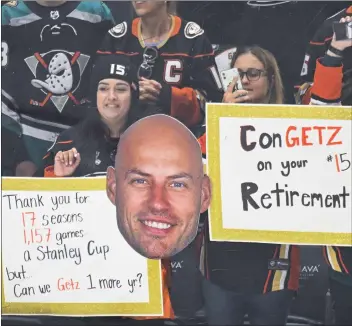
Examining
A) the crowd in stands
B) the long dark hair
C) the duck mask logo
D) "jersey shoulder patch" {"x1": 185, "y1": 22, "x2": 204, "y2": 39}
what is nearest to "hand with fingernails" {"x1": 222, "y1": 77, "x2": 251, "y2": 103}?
the crowd in stands

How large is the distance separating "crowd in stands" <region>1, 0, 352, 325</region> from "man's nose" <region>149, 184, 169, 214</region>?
0.65ft

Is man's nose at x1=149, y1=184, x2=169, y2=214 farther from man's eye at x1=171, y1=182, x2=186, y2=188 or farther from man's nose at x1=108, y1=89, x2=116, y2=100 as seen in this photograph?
man's nose at x1=108, y1=89, x2=116, y2=100

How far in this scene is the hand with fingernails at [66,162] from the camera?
2.95 metres

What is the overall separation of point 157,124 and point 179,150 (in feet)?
0.43

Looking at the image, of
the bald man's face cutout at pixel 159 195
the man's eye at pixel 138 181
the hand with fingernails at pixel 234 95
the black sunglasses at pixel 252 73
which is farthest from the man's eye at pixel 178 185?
the black sunglasses at pixel 252 73

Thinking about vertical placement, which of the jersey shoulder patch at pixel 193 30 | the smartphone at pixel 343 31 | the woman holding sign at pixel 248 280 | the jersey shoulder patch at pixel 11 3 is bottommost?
the woman holding sign at pixel 248 280

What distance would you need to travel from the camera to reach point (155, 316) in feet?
9.79

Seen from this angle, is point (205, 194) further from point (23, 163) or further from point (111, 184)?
point (23, 163)

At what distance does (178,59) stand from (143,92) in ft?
0.59

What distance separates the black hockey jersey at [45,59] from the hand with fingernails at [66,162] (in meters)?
0.12

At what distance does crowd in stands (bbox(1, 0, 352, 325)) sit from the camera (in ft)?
9.46

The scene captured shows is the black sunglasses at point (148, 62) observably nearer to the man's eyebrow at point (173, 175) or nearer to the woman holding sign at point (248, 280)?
the man's eyebrow at point (173, 175)

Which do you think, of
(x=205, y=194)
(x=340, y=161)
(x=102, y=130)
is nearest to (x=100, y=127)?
(x=102, y=130)

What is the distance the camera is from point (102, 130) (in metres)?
2.92
